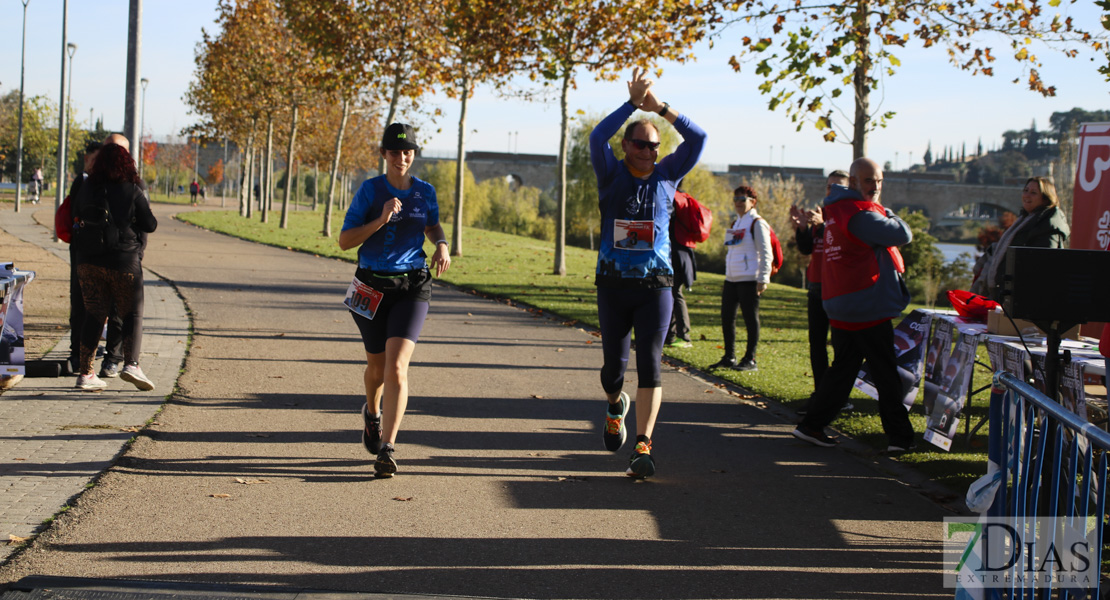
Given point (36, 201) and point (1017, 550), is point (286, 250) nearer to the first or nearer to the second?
point (1017, 550)

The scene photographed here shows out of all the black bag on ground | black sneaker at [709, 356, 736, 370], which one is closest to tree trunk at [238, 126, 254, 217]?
black sneaker at [709, 356, 736, 370]

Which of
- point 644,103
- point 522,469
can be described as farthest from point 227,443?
point 644,103

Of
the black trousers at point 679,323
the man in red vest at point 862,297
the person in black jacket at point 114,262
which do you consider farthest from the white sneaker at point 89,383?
the black trousers at point 679,323

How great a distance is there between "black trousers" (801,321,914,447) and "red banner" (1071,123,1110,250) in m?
1.82

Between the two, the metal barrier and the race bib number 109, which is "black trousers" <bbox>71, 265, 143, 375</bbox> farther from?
the metal barrier

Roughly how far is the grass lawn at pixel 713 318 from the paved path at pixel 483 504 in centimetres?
53

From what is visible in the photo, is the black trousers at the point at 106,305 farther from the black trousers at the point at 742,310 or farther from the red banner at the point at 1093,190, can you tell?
the red banner at the point at 1093,190

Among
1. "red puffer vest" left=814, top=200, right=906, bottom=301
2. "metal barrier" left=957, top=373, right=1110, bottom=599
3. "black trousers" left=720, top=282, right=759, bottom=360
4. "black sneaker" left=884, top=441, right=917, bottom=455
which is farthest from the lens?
"black trousers" left=720, top=282, right=759, bottom=360

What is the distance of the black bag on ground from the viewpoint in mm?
7168

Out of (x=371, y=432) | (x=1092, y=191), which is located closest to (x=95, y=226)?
(x=371, y=432)

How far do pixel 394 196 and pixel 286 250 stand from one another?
71.2ft

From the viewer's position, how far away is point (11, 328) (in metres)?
7.13

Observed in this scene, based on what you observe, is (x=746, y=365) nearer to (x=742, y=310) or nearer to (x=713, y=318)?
(x=742, y=310)

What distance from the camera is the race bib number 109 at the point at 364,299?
5.40 meters
